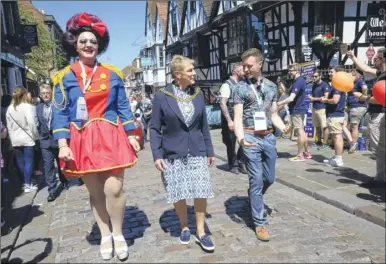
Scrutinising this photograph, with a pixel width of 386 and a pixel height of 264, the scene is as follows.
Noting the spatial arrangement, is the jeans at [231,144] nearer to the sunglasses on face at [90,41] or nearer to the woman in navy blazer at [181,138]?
the woman in navy blazer at [181,138]

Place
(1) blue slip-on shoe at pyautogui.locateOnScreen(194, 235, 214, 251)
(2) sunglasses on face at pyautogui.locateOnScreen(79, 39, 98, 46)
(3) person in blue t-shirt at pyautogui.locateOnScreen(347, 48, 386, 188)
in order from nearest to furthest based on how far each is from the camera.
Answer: (2) sunglasses on face at pyautogui.locateOnScreen(79, 39, 98, 46), (1) blue slip-on shoe at pyautogui.locateOnScreen(194, 235, 214, 251), (3) person in blue t-shirt at pyautogui.locateOnScreen(347, 48, 386, 188)

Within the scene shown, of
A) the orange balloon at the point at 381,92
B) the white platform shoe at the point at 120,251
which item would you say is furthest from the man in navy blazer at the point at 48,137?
the orange balloon at the point at 381,92

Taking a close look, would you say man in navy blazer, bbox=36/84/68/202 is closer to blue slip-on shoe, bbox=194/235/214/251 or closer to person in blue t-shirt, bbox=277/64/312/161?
blue slip-on shoe, bbox=194/235/214/251

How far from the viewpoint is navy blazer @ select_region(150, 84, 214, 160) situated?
304 centimetres

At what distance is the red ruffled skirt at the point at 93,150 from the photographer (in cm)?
280

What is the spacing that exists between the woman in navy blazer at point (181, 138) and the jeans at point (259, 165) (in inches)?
18.3

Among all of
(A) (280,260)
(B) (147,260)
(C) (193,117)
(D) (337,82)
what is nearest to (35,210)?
(B) (147,260)

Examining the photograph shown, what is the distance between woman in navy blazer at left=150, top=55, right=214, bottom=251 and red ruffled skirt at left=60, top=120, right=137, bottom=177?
0.42 m

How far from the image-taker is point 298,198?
15.6 ft

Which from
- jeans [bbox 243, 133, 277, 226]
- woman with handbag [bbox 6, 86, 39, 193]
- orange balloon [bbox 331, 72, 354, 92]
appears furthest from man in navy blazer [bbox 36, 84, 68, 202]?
orange balloon [bbox 331, 72, 354, 92]

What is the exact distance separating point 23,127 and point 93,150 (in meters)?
3.52

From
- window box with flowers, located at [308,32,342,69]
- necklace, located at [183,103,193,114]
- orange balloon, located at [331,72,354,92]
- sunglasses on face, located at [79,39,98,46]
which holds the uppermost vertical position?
window box with flowers, located at [308,32,342,69]

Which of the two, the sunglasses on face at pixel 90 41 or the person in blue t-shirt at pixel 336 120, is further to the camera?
the person in blue t-shirt at pixel 336 120

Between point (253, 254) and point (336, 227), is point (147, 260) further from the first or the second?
point (336, 227)
